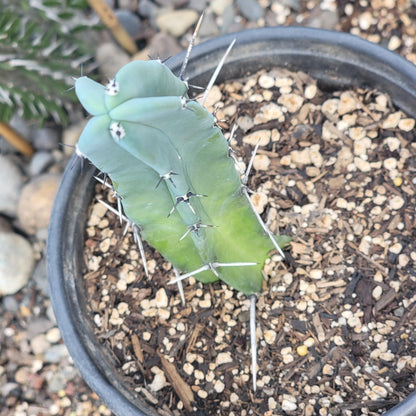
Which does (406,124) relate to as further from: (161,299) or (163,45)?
(163,45)

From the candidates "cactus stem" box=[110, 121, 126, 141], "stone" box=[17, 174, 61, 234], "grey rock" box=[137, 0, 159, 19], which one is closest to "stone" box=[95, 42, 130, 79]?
"grey rock" box=[137, 0, 159, 19]

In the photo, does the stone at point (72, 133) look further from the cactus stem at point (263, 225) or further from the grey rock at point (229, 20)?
the cactus stem at point (263, 225)

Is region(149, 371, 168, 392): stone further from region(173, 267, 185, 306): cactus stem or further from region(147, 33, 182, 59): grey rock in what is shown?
region(147, 33, 182, 59): grey rock

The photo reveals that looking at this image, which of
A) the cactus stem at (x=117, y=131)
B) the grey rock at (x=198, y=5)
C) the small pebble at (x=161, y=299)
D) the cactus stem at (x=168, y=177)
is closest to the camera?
the cactus stem at (x=117, y=131)

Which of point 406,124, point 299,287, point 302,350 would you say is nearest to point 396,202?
point 406,124

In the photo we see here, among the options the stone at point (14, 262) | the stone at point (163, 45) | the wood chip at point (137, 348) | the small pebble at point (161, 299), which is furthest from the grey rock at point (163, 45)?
the wood chip at point (137, 348)
